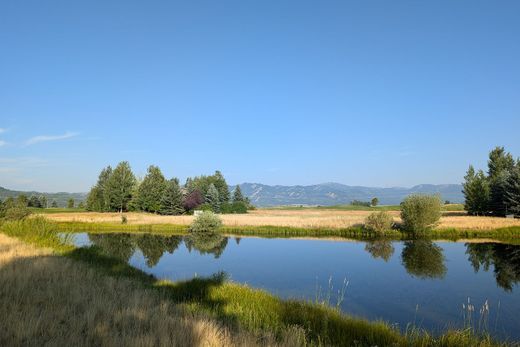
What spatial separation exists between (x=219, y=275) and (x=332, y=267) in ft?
45.9

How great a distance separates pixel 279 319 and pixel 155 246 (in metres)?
31.5

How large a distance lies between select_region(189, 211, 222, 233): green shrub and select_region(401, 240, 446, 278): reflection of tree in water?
23.3m

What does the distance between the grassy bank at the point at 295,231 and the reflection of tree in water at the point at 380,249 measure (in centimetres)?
491

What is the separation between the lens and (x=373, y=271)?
26.4 m

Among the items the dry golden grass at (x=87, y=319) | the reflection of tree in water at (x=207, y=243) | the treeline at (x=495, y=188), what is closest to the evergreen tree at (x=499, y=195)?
the treeline at (x=495, y=188)

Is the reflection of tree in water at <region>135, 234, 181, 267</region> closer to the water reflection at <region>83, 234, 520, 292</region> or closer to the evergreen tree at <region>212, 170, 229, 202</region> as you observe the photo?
the water reflection at <region>83, 234, 520, 292</region>

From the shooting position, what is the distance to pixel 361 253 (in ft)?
114

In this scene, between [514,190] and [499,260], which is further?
[514,190]

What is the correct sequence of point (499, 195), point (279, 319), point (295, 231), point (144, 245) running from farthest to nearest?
point (499, 195) → point (295, 231) → point (144, 245) → point (279, 319)

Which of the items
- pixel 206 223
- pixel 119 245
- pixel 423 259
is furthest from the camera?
pixel 206 223

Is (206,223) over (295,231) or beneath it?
over

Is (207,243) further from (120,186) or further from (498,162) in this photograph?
(498,162)

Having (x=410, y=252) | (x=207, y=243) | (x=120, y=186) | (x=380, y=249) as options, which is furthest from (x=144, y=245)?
(x=120, y=186)

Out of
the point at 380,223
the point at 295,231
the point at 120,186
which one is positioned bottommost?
the point at 295,231
